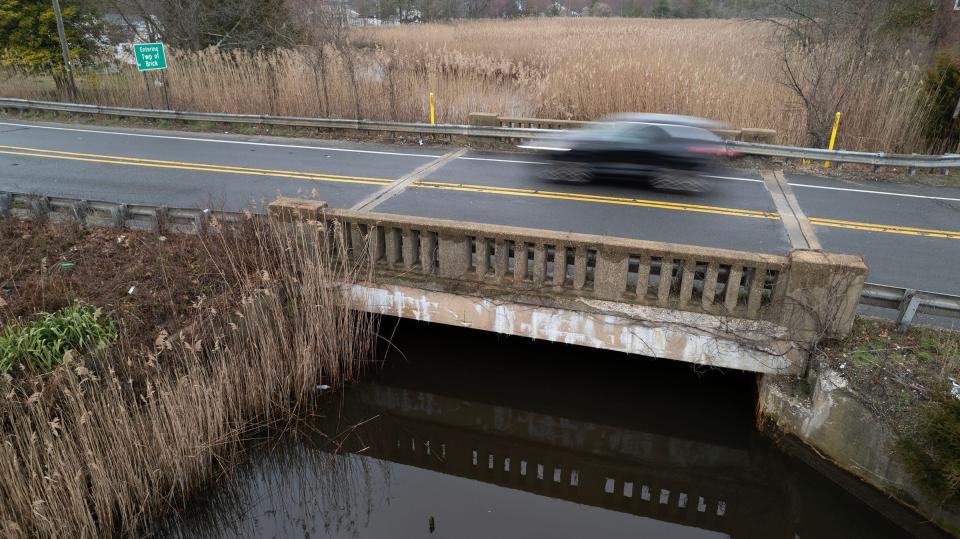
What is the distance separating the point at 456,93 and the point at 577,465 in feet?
43.1

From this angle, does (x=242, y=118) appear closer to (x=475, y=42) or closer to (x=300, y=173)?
(x=300, y=173)

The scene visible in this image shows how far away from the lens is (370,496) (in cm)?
680

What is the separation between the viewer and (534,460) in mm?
7527

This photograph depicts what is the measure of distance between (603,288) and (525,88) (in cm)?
1291

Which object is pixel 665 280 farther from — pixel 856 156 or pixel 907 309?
pixel 856 156

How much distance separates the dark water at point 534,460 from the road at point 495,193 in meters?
2.33

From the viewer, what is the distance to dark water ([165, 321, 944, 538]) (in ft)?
21.1

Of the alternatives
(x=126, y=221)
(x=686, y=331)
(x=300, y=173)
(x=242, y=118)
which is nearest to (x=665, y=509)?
(x=686, y=331)

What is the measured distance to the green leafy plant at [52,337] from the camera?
21.1 feet

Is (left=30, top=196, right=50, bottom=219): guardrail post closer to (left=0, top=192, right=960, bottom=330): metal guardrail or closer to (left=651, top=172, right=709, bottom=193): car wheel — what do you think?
(left=0, top=192, right=960, bottom=330): metal guardrail

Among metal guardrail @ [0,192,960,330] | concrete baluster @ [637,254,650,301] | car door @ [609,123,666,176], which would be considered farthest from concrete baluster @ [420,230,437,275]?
car door @ [609,123,666,176]

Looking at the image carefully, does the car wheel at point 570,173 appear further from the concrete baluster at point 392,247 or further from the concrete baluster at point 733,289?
the concrete baluster at point 733,289

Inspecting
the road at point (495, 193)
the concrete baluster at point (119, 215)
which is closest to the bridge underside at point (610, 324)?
the road at point (495, 193)

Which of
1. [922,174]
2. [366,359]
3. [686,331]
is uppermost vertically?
[922,174]
